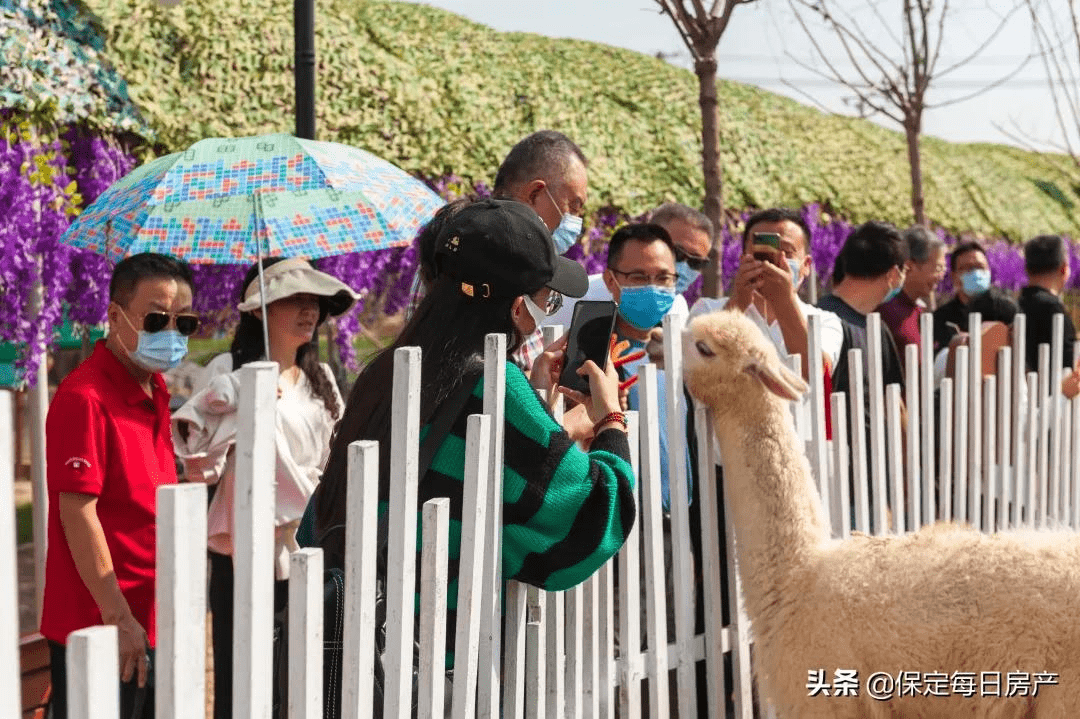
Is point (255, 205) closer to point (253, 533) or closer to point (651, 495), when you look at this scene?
point (651, 495)

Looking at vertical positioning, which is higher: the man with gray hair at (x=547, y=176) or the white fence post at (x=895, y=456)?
the man with gray hair at (x=547, y=176)

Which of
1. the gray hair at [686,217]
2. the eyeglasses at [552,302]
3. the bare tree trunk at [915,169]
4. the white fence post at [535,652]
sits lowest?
the white fence post at [535,652]

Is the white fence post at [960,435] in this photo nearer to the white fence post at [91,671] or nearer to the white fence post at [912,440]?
the white fence post at [912,440]

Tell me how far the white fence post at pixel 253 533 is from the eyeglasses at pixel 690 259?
3276mm

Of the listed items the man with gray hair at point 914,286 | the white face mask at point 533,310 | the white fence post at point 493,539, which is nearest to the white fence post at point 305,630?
the white fence post at point 493,539

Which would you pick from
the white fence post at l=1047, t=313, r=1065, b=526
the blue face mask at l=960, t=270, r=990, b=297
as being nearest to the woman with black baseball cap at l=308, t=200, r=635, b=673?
the white fence post at l=1047, t=313, r=1065, b=526

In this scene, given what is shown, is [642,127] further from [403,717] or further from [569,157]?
[403,717]

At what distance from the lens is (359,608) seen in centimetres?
198

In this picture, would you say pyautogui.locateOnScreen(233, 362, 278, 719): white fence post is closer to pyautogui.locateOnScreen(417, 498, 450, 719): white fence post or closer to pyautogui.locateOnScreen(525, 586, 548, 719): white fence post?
pyautogui.locateOnScreen(417, 498, 450, 719): white fence post

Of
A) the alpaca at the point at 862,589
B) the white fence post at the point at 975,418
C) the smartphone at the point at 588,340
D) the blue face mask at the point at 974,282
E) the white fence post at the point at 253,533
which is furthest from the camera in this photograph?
the blue face mask at the point at 974,282

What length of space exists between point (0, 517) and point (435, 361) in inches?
48.0

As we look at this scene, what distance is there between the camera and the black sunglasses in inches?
132

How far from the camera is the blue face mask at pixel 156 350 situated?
131 inches

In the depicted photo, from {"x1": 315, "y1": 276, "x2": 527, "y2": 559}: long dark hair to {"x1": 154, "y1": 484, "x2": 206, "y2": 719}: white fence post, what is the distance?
0.84m
